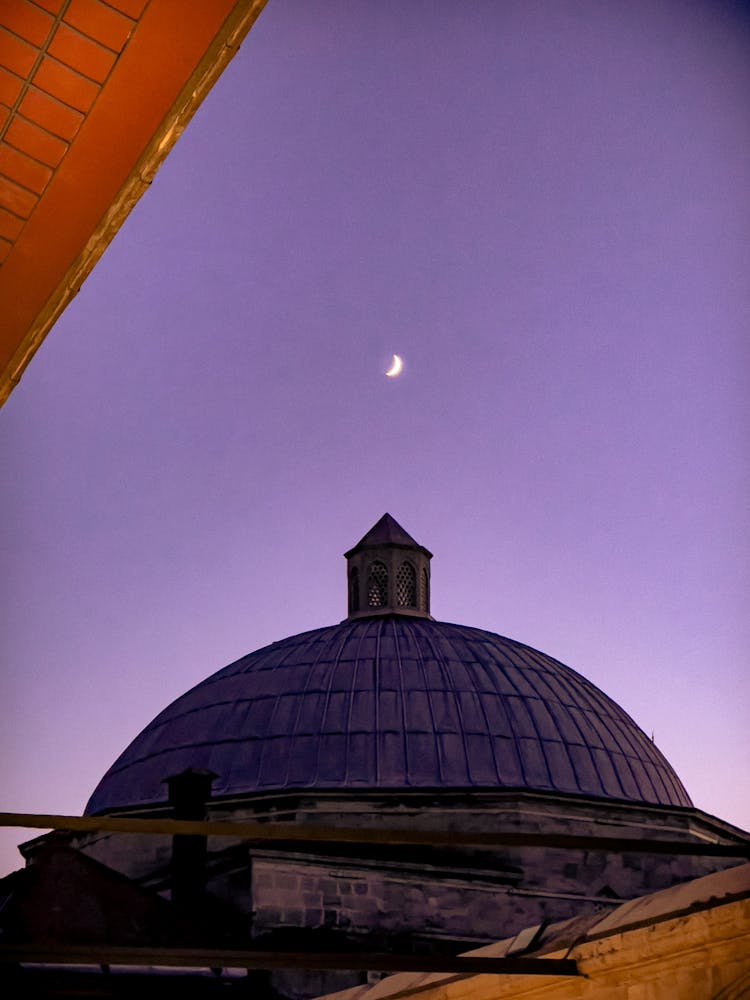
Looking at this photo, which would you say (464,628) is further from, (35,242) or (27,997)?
(35,242)

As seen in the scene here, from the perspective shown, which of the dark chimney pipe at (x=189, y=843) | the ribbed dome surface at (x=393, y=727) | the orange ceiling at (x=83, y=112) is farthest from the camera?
the ribbed dome surface at (x=393, y=727)

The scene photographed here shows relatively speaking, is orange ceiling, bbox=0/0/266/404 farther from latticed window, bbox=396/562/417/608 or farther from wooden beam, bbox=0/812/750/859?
latticed window, bbox=396/562/417/608

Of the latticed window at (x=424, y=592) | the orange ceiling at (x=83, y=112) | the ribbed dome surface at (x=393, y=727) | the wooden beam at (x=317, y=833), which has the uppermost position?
the latticed window at (x=424, y=592)

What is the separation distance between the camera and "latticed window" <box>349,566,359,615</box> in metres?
23.4

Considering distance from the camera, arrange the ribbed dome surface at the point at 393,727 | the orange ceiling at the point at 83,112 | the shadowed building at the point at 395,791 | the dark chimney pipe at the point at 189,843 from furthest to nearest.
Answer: the ribbed dome surface at the point at 393,727
the shadowed building at the point at 395,791
the dark chimney pipe at the point at 189,843
the orange ceiling at the point at 83,112

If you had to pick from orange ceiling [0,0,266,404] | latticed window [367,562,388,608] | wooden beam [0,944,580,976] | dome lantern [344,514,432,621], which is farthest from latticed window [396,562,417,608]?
orange ceiling [0,0,266,404]

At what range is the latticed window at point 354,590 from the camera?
23.4 m

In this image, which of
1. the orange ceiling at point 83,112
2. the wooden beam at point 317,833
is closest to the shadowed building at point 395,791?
the wooden beam at point 317,833

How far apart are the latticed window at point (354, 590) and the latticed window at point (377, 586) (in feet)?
0.79

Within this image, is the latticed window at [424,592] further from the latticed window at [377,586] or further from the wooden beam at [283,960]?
the wooden beam at [283,960]

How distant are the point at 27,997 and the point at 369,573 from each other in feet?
40.3

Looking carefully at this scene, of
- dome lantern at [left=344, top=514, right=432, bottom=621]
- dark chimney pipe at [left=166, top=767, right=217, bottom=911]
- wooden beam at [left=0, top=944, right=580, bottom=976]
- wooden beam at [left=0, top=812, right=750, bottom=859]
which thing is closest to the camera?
wooden beam at [left=0, top=812, right=750, bottom=859]

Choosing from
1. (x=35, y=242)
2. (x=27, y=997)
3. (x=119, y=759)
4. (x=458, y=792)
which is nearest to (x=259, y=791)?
(x=458, y=792)

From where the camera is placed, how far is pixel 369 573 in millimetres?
23656
